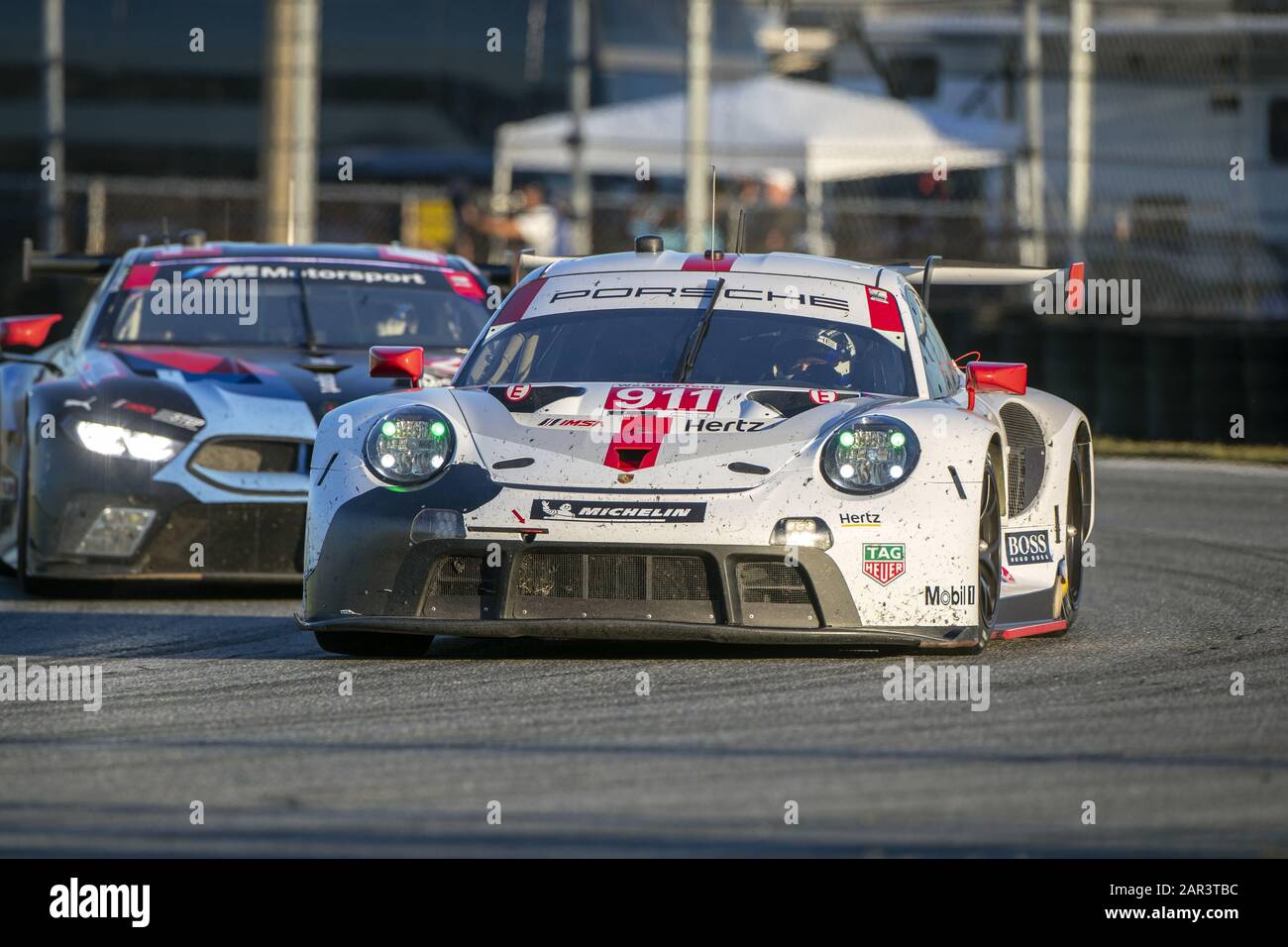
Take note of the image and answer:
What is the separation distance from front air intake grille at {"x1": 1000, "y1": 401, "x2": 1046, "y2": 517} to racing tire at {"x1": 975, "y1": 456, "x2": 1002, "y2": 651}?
610 mm

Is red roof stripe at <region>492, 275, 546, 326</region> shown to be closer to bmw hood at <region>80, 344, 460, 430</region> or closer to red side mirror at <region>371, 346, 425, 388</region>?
red side mirror at <region>371, 346, 425, 388</region>

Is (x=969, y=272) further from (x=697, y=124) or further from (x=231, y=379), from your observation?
(x=697, y=124)

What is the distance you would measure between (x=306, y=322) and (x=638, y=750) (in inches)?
197

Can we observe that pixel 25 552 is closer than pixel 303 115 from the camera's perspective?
Yes

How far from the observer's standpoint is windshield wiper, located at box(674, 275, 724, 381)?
7.25m

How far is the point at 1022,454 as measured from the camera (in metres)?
7.79

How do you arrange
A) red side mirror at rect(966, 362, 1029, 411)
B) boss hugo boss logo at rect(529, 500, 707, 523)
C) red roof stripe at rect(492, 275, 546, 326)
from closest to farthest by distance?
boss hugo boss logo at rect(529, 500, 707, 523) → red side mirror at rect(966, 362, 1029, 411) → red roof stripe at rect(492, 275, 546, 326)

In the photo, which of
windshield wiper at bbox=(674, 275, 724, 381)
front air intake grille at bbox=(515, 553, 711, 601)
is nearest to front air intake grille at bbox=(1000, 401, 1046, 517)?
windshield wiper at bbox=(674, 275, 724, 381)

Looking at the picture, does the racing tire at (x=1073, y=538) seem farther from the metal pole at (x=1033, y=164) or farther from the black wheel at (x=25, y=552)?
the metal pole at (x=1033, y=164)

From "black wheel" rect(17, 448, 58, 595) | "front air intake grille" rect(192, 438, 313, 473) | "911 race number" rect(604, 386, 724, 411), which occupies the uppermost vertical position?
"911 race number" rect(604, 386, 724, 411)

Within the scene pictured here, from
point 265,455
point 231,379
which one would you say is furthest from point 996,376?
point 231,379

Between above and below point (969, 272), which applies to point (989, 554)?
below

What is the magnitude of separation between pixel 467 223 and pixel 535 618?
14430 millimetres
